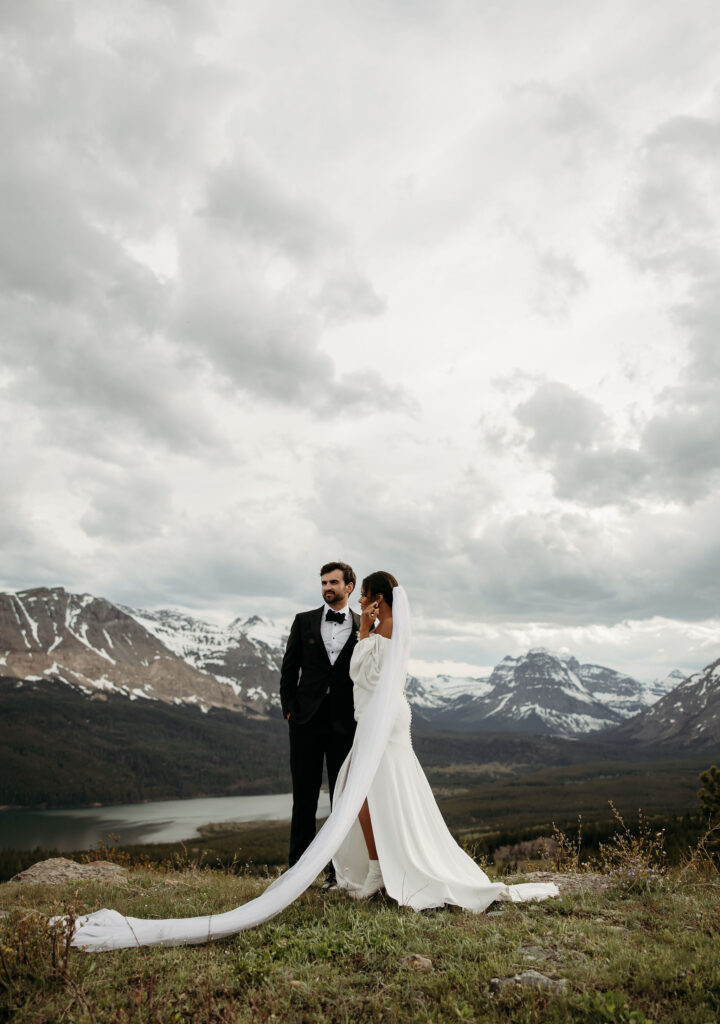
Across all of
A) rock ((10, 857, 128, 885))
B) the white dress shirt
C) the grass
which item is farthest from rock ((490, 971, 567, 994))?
rock ((10, 857, 128, 885))

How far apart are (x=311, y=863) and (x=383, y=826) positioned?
112cm

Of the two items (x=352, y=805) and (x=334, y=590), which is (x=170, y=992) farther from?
(x=334, y=590)

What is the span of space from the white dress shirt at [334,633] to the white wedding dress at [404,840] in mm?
444

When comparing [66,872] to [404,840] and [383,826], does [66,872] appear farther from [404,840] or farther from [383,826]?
[404,840]

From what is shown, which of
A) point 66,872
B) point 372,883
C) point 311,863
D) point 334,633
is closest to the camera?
point 311,863

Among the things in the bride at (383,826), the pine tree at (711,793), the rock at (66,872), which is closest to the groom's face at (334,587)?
the bride at (383,826)

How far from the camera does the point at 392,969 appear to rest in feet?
14.0

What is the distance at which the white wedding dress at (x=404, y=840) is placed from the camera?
6.04 metres

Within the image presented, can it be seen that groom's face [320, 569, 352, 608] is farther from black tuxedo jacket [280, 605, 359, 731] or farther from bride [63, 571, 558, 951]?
bride [63, 571, 558, 951]

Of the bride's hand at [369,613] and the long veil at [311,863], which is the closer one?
the long veil at [311,863]

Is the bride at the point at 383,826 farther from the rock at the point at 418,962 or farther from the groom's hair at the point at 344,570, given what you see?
the rock at the point at 418,962

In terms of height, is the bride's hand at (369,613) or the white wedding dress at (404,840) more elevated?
the bride's hand at (369,613)

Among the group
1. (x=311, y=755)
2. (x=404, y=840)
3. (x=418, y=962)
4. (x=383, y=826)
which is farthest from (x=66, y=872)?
(x=418, y=962)

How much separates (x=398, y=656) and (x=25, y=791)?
207 meters
